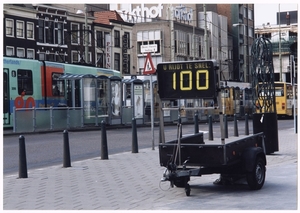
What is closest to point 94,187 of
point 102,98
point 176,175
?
point 176,175

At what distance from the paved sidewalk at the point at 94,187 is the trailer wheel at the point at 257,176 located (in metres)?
1.05

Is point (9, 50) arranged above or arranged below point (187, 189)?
above

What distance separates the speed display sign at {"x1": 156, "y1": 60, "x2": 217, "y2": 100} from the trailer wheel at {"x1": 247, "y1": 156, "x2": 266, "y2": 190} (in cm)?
138

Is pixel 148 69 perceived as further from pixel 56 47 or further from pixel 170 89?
pixel 56 47

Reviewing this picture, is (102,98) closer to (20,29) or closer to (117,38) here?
(20,29)

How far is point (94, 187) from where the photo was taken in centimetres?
1089

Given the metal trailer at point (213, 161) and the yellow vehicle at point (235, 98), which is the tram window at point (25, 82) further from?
the yellow vehicle at point (235, 98)

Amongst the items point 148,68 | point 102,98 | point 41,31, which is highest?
point 41,31

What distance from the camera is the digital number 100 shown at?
9953 millimetres

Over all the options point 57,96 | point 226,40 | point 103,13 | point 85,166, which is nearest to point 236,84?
point 103,13

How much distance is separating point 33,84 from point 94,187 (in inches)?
798

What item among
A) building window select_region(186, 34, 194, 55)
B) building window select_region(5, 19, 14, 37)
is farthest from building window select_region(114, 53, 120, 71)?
building window select_region(5, 19, 14, 37)

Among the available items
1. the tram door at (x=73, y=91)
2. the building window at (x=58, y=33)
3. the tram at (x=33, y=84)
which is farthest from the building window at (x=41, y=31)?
the tram door at (x=73, y=91)

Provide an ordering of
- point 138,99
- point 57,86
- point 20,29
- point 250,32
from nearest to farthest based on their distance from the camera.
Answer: point 57,86, point 138,99, point 20,29, point 250,32
